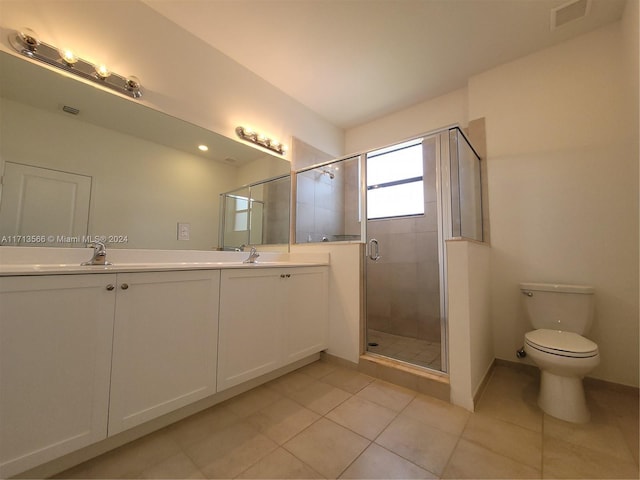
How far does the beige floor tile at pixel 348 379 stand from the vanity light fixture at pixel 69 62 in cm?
239

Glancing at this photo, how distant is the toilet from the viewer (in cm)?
143

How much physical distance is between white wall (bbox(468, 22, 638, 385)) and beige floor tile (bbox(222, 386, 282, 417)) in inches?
76.7

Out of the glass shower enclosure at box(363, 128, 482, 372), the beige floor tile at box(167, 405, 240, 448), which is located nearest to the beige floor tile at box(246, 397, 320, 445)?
the beige floor tile at box(167, 405, 240, 448)

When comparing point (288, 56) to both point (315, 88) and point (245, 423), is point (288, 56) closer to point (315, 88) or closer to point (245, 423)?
point (315, 88)

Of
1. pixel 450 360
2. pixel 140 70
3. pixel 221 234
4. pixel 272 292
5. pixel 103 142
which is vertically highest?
pixel 140 70

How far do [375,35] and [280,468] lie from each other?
283 cm

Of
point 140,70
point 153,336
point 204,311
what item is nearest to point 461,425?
point 204,311

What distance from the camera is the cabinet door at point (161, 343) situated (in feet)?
3.70

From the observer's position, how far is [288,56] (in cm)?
222

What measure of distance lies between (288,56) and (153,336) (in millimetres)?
2374

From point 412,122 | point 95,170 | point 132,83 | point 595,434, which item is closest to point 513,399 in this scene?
point 595,434

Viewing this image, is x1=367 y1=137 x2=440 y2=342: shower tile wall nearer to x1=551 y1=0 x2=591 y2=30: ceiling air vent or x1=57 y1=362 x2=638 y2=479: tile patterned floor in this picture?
x1=57 y1=362 x2=638 y2=479: tile patterned floor

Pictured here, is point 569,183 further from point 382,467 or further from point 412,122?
point 382,467

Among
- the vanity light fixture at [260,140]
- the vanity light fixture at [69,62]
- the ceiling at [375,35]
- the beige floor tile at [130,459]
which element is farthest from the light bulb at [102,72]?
the beige floor tile at [130,459]
